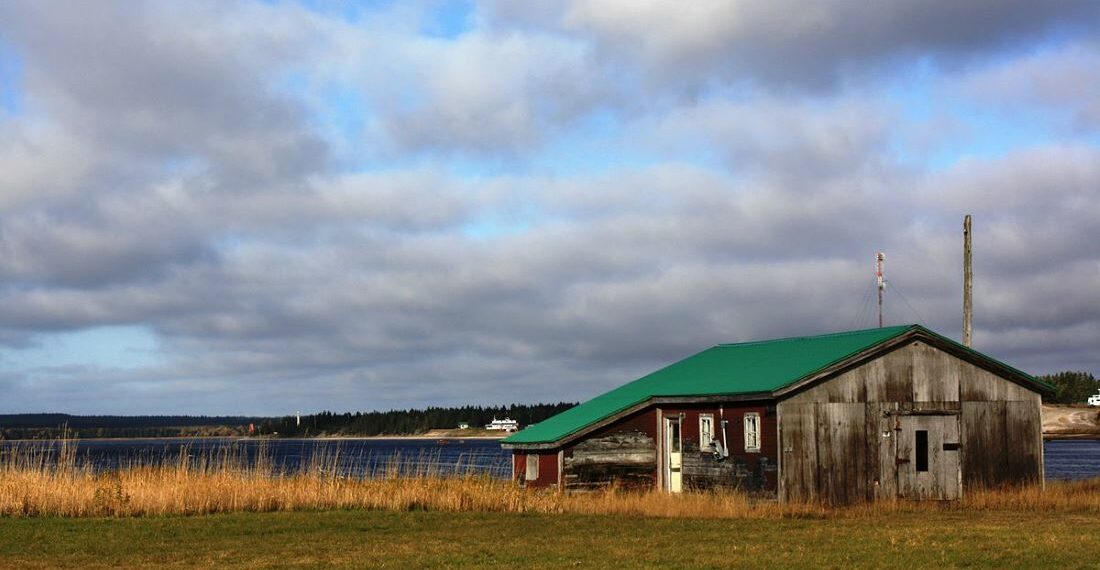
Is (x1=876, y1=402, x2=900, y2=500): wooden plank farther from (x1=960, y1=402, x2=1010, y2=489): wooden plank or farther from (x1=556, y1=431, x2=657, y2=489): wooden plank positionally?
(x1=556, y1=431, x2=657, y2=489): wooden plank

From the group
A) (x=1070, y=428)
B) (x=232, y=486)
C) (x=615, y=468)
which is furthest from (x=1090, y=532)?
(x=1070, y=428)

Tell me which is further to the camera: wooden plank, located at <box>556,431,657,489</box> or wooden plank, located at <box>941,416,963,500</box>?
wooden plank, located at <box>556,431,657,489</box>

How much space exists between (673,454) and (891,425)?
6.37 meters

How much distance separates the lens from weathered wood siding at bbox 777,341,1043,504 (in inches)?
1251

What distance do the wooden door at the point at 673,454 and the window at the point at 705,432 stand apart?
0.83m

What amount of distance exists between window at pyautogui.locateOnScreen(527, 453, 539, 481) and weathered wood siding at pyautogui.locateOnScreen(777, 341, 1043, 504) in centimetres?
804

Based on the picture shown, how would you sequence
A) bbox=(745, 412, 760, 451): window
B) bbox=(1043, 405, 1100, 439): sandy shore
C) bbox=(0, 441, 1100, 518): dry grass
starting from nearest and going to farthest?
bbox=(0, 441, 1100, 518): dry grass
bbox=(745, 412, 760, 451): window
bbox=(1043, 405, 1100, 439): sandy shore

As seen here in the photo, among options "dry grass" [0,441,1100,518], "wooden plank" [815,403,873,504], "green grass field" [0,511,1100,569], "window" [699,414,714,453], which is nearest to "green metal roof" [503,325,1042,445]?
"window" [699,414,714,453]

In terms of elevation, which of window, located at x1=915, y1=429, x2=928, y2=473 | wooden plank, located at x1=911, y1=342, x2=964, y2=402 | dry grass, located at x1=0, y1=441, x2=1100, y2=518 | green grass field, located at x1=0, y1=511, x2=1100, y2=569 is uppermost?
wooden plank, located at x1=911, y1=342, x2=964, y2=402

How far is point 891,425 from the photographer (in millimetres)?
32719

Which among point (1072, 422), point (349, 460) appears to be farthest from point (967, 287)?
point (1072, 422)

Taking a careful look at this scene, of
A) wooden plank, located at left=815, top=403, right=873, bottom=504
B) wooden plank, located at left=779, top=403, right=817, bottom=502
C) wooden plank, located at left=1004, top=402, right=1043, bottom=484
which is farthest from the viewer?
wooden plank, located at left=1004, top=402, right=1043, bottom=484

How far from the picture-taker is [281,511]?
27.5m

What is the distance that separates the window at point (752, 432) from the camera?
32375mm
